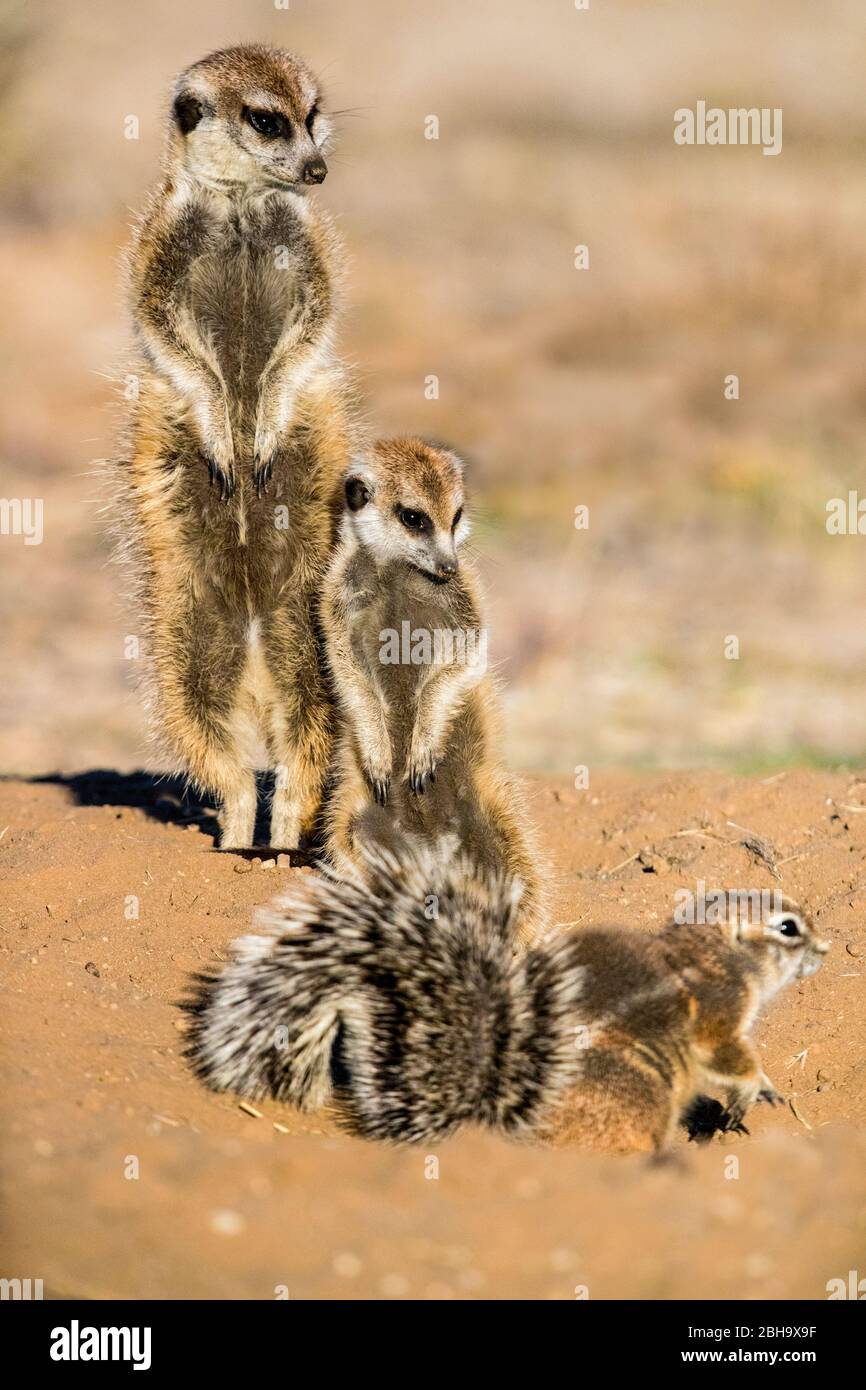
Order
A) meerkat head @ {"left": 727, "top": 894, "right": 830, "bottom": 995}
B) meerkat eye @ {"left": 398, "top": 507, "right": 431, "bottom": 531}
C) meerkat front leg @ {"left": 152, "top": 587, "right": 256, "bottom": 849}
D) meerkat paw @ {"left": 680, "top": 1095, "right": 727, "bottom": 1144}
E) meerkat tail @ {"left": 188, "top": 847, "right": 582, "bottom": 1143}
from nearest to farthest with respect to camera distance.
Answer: meerkat tail @ {"left": 188, "top": 847, "right": 582, "bottom": 1143}, meerkat paw @ {"left": 680, "top": 1095, "right": 727, "bottom": 1144}, meerkat head @ {"left": 727, "top": 894, "right": 830, "bottom": 995}, meerkat eye @ {"left": 398, "top": 507, "right": 431, "bottom": 531}, meerkat front leg @ {"left": 152, "top": 587, "right": 256, "bottom": 849}

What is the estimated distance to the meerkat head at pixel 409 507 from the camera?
5.88m

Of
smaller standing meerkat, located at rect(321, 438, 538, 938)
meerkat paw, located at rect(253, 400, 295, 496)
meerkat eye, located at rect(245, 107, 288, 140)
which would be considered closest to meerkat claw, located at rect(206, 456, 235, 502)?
meerkat paw, located at rect(253, 400, 295, 496)

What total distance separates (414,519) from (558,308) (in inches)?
540

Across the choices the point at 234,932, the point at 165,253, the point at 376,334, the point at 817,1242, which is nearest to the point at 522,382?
the point at 376,334

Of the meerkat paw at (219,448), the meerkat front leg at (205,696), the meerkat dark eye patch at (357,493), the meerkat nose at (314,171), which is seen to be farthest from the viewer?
the meerkat front leg at (205,696)

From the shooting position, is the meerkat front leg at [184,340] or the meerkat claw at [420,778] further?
the meerkat front leg at [184,340]

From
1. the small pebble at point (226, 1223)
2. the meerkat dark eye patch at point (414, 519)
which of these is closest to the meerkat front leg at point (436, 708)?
the meerkat dark eye patch at point (414, 519)

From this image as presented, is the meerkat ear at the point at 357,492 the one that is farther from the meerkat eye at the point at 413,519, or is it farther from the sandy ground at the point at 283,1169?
the sandy ground at the point at 283,1169

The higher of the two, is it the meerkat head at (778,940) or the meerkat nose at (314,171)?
the meerkat nose at (314,171)

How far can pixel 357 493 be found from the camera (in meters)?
6.01

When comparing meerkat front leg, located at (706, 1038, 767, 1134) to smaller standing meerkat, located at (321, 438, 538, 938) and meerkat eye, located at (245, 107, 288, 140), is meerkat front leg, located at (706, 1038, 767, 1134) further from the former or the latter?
meerkat eye, located at (245, 107, 288, 140)

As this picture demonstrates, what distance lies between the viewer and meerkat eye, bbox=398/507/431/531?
231 inches

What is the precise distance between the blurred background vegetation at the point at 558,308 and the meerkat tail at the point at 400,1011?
5.98 meters

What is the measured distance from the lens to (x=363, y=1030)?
462 centimetres
